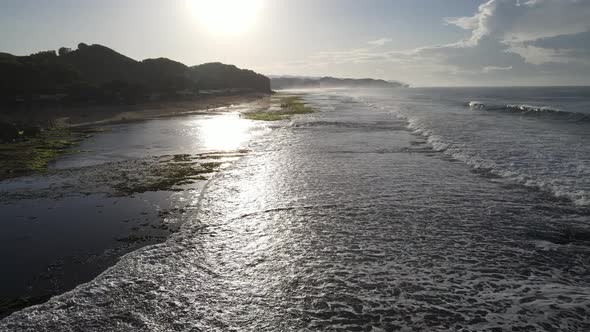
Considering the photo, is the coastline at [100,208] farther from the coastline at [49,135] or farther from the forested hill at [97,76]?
the forested hill at [97,76]

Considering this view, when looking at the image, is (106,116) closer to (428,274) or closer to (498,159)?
(498,159)

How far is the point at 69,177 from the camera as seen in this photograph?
640 inches

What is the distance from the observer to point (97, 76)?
307 ft

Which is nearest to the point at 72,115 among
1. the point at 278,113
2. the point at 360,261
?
the point at 278,113

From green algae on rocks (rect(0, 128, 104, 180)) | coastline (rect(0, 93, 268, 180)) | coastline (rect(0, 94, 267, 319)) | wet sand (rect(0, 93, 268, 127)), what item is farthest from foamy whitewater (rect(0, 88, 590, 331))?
wet sand (rect(0, 93, 268, 127))

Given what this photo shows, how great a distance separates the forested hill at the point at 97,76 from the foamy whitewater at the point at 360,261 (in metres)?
52.7

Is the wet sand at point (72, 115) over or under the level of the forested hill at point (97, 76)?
under

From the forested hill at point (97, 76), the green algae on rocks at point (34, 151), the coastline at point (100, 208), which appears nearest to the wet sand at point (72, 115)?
the forested hill at point (97, 76)

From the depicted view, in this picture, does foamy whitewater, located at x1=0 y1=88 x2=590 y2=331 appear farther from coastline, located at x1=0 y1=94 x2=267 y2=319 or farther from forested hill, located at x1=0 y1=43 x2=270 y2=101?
forested hill, located at x1=0 y1=43 x2=270 y2=101

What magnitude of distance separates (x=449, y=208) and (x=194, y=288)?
27.1 feet

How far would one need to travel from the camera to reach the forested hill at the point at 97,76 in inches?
2071

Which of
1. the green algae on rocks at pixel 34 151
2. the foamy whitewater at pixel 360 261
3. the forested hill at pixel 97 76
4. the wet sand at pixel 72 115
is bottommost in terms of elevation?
the foamy whitewater at pixel 360 261

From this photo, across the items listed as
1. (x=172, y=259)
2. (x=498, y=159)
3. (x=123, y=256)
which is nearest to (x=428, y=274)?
(x=172, y=259)

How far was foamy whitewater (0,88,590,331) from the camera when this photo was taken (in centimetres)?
622
